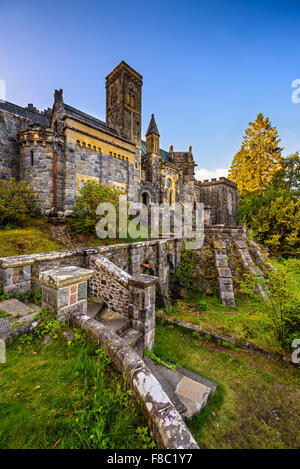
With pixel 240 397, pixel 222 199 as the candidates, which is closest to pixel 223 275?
pixel 240 397

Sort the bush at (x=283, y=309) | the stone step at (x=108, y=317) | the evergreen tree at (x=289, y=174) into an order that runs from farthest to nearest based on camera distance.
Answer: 1. the evergreen tree at (x=289, y=174)
2. the bush at (x=283, y=309)
3. the stone step at (x=108, y=317)

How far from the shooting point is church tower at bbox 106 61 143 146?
1805 centimetres

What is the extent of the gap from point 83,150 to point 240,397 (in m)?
14.5

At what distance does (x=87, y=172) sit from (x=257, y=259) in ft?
42.9

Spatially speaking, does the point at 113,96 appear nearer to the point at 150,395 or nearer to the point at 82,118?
the point at 82,118

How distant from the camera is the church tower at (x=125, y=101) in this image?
18.0m

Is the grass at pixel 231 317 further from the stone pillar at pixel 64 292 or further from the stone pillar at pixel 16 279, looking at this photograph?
the stone pillar at pixel 16 279

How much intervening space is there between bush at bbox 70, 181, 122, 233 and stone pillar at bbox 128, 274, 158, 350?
5.50 metres

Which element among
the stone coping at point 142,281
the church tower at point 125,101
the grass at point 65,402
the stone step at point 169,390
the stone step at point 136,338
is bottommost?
the stone step at point 169,390

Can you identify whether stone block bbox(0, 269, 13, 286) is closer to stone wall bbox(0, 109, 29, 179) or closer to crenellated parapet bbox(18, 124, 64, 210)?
crenellated parapet bbox(18, 124, 64, 210)

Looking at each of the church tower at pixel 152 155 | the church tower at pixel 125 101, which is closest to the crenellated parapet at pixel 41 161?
the church tower at pixel 125 101

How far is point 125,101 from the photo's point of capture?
18.2 metres

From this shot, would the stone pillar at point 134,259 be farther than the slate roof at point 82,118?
No

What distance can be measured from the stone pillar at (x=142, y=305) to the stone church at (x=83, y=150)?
30.1 feet
